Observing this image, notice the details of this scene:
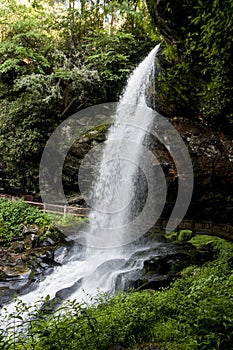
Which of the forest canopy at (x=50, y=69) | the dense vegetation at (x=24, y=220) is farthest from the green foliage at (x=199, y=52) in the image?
the dense vegetation at (x=24, y=220)

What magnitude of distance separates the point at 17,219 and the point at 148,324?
30.6ft

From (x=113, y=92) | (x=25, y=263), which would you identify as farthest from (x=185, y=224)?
(x=113, y=92)

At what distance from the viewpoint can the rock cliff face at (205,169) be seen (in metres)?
10.8

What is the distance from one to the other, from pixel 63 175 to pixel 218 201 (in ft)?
22.5

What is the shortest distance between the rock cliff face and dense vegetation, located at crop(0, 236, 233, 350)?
6337 millimetres

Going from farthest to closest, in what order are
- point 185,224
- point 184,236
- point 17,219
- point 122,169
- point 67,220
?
point 122,169
point 67,220
point 17,219
point 185,224
point 184,236

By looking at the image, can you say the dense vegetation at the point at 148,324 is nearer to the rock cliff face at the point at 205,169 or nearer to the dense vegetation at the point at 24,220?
the rock cliff face at the point at 205,169

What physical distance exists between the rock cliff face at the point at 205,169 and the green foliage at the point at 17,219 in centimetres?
509

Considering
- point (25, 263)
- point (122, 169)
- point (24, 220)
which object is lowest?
point (25, 263)

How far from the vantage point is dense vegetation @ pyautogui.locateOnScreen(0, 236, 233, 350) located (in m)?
2.85

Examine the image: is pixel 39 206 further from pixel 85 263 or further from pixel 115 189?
pixel 85 263

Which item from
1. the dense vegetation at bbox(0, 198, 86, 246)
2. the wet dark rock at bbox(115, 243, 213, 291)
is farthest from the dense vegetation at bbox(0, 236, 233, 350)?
the dense vegetation at bbox(0, 198, 86, 246)

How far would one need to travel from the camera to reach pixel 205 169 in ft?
36.4

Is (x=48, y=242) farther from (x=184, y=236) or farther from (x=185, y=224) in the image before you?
(x=185, y=224)
